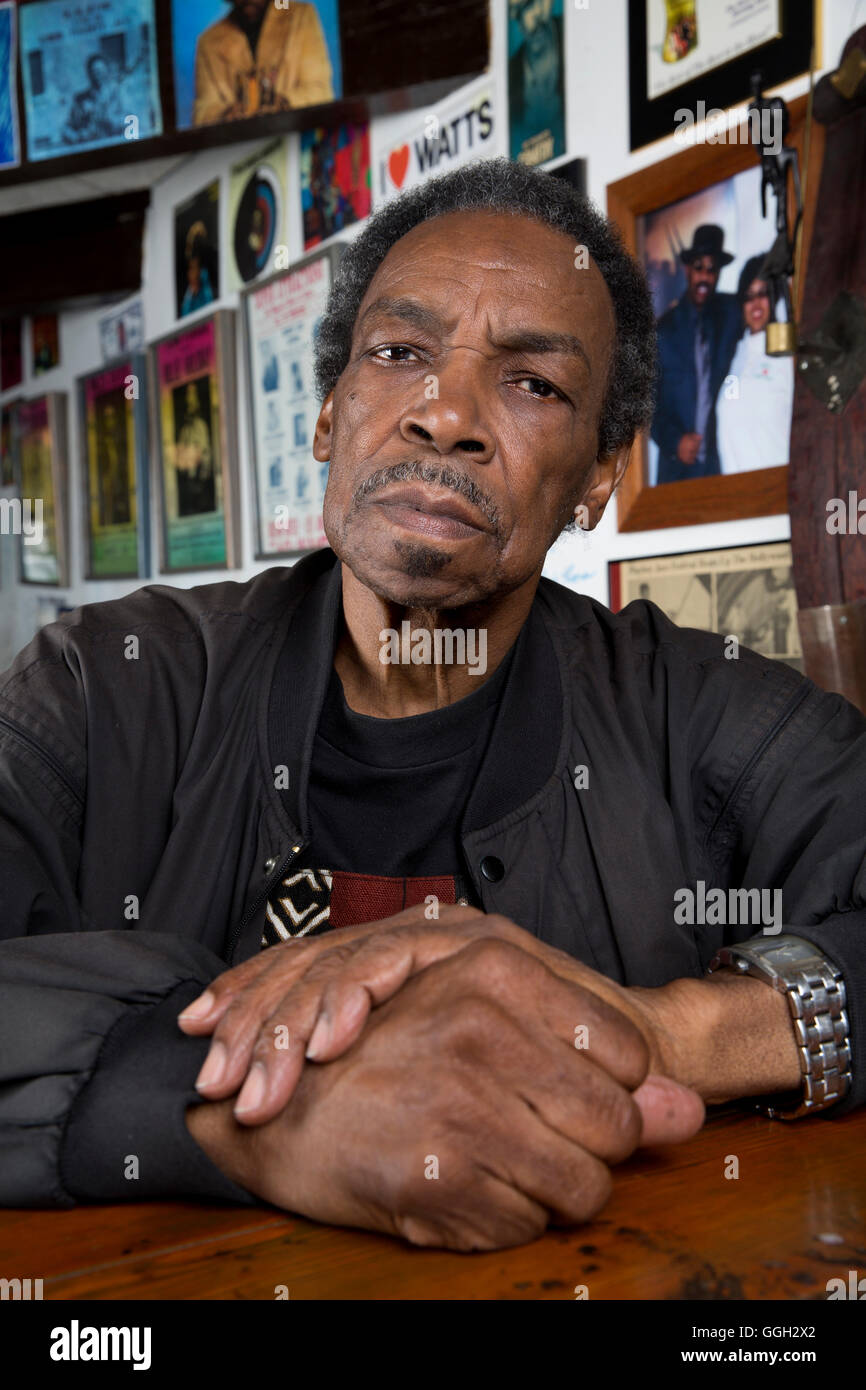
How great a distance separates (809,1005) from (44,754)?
76cm

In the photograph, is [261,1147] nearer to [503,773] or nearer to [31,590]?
[503,773]

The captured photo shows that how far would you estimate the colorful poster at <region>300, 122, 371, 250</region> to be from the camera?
9.86 feet

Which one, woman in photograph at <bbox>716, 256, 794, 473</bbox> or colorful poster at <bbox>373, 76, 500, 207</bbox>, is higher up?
colorful poster at <bbox>373, 76, 500, 207</bbox>

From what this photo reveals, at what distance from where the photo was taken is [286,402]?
3365mm

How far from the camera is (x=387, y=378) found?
1448 mm

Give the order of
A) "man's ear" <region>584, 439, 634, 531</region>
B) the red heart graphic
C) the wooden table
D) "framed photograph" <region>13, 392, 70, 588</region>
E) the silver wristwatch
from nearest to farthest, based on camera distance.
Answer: the wooden table
the silver wristwatch
"man's ear" <region>584, 439, 634, 531</region>
the red heart graphic
"framed photograph" <region>13, 392, 70, 588</region>

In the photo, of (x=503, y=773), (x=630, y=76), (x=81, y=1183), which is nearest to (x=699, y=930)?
(x=503, y=773)

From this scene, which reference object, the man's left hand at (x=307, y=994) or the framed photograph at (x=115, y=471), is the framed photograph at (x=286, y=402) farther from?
the man's left hand at (x=307, y=994)

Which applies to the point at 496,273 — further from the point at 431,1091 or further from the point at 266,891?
the point at 431,1091

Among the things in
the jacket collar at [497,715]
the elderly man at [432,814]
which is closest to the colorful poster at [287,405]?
the elderly man at [432,814]

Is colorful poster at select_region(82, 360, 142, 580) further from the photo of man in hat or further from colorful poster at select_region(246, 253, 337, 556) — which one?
the photo of man in hat

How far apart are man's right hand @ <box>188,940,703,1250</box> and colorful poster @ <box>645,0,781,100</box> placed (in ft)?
5.42

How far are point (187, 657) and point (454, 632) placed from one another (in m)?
0.31

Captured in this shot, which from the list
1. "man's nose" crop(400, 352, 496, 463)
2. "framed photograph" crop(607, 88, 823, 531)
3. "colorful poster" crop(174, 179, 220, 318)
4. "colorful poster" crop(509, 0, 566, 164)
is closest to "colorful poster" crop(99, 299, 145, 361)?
"colorful poster" crop(174, 179, 220, 318)
